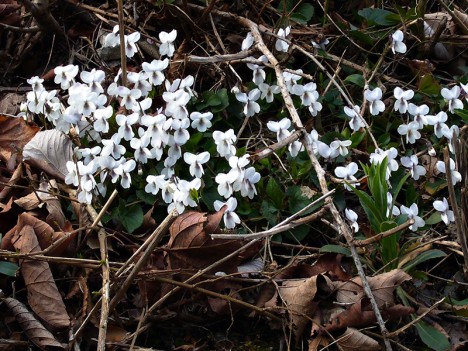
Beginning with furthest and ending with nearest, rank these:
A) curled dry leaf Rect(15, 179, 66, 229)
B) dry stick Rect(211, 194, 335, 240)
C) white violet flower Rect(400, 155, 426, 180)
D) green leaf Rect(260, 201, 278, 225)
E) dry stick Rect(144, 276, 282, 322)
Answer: white violet flower Rect(400, 155, 426, 180)
green leaf Rect(260, 201, 278, 225)
curled dry leaf Rect(15, 179, 66, 229)
dry stick Rect(144, 276, 282, 322)
dry stick Rect(211, 194, 335, 240)

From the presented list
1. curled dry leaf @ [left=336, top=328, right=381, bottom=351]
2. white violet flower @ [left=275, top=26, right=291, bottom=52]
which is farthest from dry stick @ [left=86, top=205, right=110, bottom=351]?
white violet flower @ [left=275, top=26, right=291, bottom=52]

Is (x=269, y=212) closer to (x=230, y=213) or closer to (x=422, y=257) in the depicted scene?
(x=230, y=213)

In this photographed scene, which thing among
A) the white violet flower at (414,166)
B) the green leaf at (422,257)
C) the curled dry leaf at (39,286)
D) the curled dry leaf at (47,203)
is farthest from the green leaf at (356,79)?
the curled dry leaf at (39,286)

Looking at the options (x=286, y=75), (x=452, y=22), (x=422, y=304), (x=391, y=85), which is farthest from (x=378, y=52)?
(x=422, y=304)

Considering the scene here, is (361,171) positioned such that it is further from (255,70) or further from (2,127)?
(2,127)

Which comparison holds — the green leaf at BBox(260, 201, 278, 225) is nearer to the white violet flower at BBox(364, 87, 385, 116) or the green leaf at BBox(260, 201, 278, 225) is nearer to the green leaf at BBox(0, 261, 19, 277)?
the white violet flower at BBox(364, 87, 385, 116)

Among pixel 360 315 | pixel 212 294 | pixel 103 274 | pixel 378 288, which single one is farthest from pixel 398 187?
pixel 103 274
